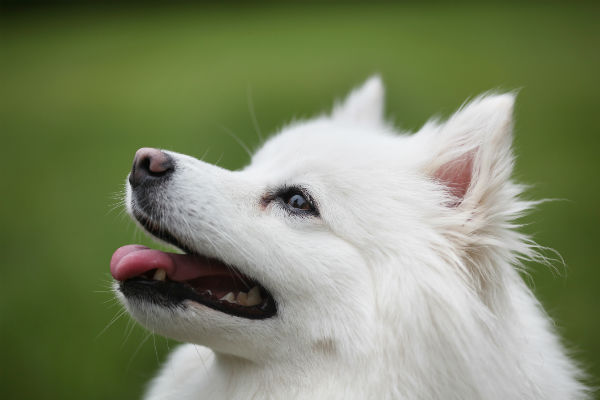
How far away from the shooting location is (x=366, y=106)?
302 centimetres

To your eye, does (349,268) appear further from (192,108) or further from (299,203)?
(192,108)

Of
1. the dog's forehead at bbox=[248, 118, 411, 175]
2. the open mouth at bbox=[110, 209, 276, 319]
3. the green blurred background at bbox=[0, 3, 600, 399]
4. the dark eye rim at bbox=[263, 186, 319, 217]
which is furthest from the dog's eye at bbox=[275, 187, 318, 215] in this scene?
the green blurred background at bbox=[0, 3, 600, 399]

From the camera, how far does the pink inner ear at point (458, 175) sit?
6.81ft

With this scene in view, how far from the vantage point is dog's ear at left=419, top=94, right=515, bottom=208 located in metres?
1.94

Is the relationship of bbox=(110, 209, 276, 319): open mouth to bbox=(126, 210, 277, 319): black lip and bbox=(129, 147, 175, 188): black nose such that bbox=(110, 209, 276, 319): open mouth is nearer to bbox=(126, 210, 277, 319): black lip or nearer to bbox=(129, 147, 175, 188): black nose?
bbox=(126, 210, 277, 319): black lip

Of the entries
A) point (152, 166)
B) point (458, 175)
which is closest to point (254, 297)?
point (152, 166)

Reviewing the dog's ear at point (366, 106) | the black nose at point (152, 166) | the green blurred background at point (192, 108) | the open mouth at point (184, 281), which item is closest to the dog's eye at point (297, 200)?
the open mouth at point (184, 281)

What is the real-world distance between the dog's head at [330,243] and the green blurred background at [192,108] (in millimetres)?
434

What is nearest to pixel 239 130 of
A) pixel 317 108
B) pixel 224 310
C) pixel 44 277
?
pixel 317 108

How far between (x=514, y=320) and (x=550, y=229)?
379 centimetres

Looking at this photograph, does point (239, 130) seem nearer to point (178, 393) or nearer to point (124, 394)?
point (124, 394)

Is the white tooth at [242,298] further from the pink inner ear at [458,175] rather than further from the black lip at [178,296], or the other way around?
the pink inner ear at [458,175]

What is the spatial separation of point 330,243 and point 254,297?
1.10ft

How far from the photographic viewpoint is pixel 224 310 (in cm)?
203
